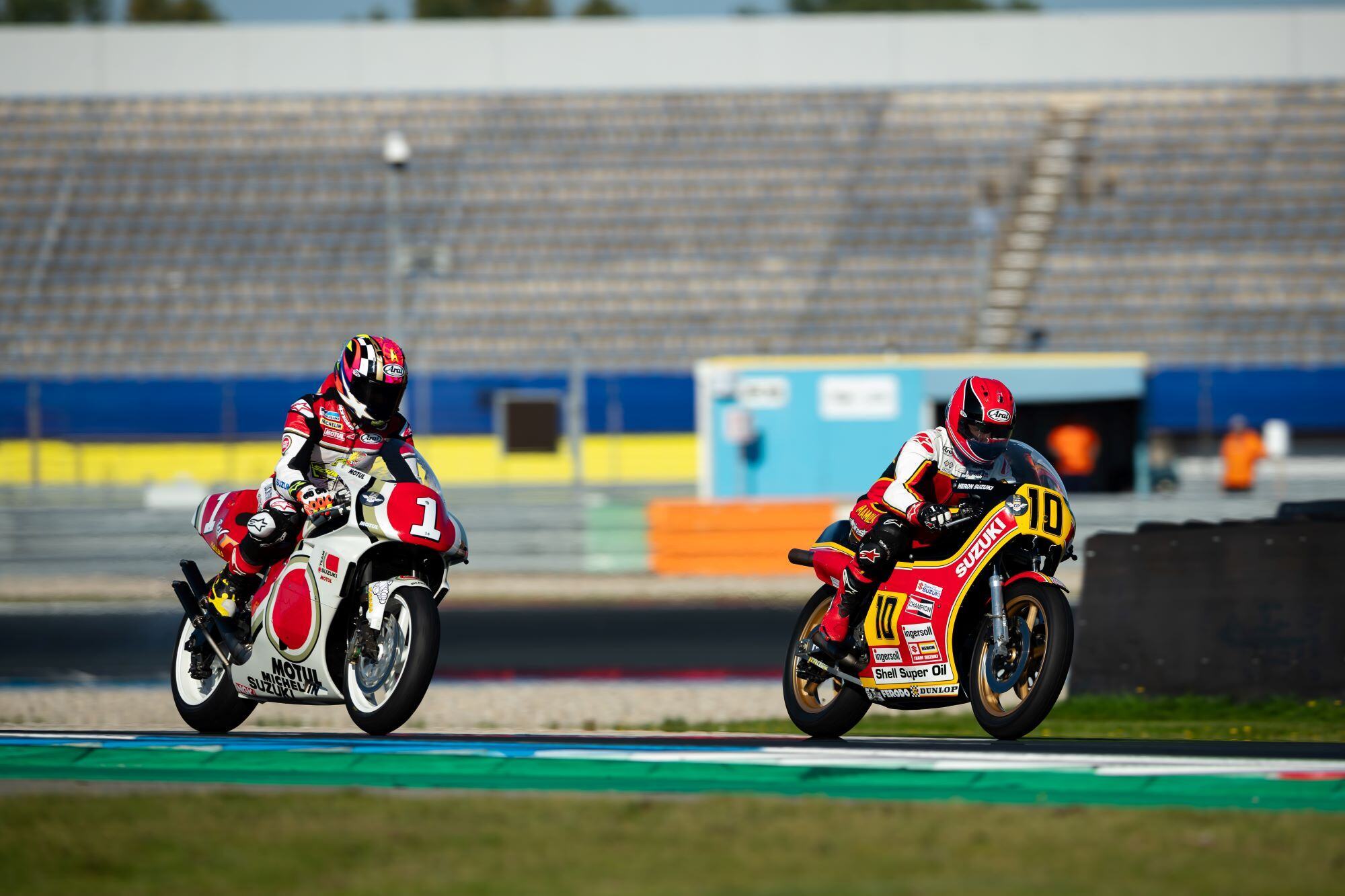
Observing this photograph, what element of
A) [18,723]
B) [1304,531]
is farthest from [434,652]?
[1304,531]

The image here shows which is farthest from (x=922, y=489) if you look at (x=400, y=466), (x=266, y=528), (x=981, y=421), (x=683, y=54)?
(x=683, y=54)

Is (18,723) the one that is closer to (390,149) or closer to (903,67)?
(390,149)

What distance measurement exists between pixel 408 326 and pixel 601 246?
3730 mm

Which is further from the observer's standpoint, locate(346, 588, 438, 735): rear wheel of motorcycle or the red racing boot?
the red racing boot

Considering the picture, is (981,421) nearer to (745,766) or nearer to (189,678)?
(745,766)

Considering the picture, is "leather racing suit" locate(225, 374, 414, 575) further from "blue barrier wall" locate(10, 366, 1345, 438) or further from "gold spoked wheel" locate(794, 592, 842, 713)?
"blue barrier wall" locate(10, 366, 1345, 438)

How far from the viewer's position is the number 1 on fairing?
7809 mm

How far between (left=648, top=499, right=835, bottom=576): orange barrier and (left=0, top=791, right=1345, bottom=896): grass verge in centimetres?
1409

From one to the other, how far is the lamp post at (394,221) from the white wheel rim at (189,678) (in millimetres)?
15089

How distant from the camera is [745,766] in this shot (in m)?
6.86

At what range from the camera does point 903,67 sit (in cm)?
3675

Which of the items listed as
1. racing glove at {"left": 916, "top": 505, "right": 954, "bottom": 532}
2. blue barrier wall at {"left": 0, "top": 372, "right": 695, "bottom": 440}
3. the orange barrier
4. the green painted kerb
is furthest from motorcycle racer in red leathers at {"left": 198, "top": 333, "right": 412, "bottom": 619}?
blue barrier wall at {"left": 0, "top": 372, "right": 695, "bottom": 440}

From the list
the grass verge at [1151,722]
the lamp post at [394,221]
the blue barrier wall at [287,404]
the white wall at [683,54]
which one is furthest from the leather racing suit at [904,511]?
the white wall at [683,54]

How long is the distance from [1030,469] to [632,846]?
3.33m
